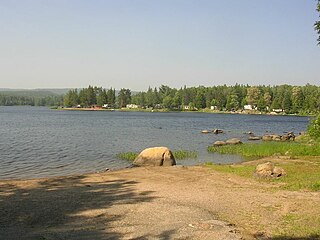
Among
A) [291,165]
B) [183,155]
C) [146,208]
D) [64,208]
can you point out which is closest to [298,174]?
[291,165]

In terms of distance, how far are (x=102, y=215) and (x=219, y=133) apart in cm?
6296

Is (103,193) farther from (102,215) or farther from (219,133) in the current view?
(219,133)

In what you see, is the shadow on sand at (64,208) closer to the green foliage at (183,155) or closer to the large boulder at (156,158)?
the large boulder at (156,158)

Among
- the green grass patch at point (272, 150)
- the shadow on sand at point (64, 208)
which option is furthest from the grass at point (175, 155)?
the shadow on sand at point (64, 208)

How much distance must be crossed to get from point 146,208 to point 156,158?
51.7ft

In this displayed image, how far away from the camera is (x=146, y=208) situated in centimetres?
1529

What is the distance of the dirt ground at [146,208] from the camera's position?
40.0 ft

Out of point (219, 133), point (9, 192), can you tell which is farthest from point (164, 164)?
point (219, 133)

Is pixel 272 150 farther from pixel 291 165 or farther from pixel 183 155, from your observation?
pixel 291 165

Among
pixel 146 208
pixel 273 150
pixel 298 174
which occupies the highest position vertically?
pixel 146 208

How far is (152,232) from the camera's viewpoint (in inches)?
474

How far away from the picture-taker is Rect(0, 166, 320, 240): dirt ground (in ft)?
40.0

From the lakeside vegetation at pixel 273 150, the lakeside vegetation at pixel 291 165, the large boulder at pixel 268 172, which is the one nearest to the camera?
the lakeside vegetation at pixel 291 165

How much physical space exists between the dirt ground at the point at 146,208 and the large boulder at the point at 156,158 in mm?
7769
